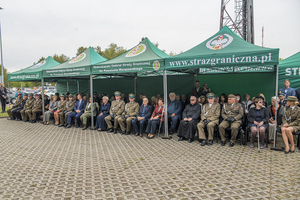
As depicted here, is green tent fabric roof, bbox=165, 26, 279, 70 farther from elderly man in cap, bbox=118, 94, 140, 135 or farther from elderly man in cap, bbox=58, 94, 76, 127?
elderly man in cap, bbox=58, 94, 76, 127

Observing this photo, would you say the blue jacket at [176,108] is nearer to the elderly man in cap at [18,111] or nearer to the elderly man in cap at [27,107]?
the elderly man in cap at [27,107]

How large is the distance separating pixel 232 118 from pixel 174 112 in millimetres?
2078

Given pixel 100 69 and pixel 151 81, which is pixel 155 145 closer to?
pixel 100 69

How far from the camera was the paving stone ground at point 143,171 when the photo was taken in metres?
3.07

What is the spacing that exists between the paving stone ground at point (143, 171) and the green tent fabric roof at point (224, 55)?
7.24 feet

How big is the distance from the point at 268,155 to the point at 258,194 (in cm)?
208

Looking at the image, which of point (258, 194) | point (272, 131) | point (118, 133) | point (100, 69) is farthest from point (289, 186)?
point (100, 69)

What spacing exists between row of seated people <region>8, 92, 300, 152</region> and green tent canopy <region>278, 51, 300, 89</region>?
2.19m

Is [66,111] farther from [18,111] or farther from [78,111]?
[18,111]

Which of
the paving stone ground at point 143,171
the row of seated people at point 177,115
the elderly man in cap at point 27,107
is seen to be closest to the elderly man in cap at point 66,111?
the row of seated people at point 177,115

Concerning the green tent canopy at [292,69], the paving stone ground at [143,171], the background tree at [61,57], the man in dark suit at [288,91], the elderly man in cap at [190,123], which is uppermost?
the background tree at [61,57]

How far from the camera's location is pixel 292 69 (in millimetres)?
7453

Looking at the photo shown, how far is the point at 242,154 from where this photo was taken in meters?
4.81

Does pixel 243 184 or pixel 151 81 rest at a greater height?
pixel 151 81
